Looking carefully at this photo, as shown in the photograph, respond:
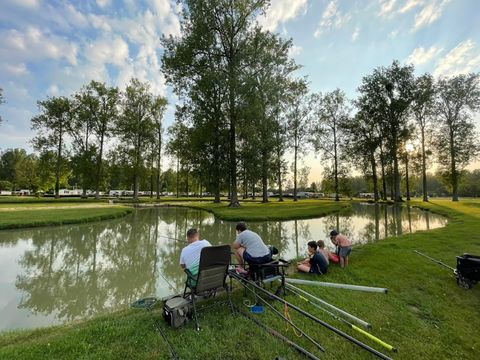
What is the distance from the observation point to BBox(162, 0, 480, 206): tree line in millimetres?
23859

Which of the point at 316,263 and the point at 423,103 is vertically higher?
the point at 423,103

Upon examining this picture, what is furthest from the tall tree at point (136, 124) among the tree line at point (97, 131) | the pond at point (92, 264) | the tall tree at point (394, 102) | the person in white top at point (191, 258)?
the person in white top at point (191, 258)

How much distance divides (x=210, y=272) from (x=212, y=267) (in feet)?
0.30

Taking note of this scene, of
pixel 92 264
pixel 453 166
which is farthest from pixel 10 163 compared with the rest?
pixel 453 166

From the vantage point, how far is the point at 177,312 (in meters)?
4.05

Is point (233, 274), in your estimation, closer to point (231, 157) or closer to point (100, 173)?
point (231, 157)

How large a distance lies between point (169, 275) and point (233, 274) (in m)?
3.52

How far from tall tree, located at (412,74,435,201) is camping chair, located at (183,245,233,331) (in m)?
39.9

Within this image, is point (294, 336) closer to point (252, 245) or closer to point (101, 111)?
point (252, 245)

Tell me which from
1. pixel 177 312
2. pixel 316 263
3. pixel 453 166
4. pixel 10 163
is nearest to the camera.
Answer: pixel 177 312

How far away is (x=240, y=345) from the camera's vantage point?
3.62 metres

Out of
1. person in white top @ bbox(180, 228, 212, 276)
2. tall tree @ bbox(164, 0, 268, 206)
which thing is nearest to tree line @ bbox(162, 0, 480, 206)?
tall tree @ bbox(164, 0, 268, 206)

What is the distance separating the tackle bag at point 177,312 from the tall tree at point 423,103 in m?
40.3

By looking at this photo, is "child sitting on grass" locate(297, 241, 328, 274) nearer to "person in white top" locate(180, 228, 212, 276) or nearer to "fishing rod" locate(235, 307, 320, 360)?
"fishing rod" locate(235, 307, 320, 360)
